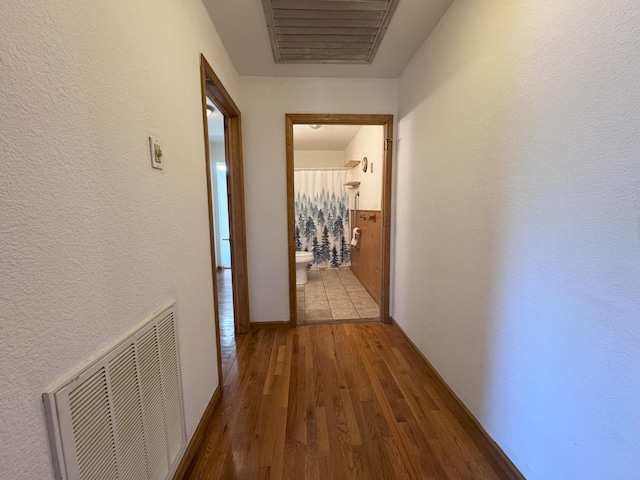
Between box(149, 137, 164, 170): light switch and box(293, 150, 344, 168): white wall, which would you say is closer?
box(149, 137, 164, 170): light switch

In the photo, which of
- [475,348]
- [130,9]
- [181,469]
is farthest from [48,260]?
[475,348]

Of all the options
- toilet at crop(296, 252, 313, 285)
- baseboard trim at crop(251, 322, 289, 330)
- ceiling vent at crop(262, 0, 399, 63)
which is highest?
ceiling vent at crop(262, 0, 399, 63)

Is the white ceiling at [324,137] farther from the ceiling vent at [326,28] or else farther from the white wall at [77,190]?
the white wall at [77,190]

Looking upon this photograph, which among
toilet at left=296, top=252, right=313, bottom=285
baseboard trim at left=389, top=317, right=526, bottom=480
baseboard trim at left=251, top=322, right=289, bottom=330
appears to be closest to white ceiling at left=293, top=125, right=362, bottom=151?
toilet at left=296, top=252, right=313, bottom=285

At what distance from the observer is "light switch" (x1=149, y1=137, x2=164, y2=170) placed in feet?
3.18

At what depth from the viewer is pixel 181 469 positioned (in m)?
1.13

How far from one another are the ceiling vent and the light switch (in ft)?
3.64

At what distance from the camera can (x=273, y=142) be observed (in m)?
2.42

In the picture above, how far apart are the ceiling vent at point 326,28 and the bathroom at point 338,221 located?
100 centimetres

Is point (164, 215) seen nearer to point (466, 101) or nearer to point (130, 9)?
point (130, 9)

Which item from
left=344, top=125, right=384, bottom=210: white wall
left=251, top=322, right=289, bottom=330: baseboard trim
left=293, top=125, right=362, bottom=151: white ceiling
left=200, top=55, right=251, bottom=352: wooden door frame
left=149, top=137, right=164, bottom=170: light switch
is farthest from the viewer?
left=293, top=125, right=362, bottom=151: white ceiling

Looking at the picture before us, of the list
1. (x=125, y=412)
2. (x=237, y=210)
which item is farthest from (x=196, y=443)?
(x=237, y=210)

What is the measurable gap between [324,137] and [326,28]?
2594 millimetres

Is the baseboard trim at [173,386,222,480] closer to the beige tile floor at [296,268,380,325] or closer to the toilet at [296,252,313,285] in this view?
the beige tile floor at [296,268,380,325]
